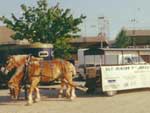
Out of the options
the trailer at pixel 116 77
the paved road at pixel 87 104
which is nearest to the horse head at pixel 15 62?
the paved road at pixel 87 104

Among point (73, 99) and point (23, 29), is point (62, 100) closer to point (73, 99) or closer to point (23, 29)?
point (73, 99)

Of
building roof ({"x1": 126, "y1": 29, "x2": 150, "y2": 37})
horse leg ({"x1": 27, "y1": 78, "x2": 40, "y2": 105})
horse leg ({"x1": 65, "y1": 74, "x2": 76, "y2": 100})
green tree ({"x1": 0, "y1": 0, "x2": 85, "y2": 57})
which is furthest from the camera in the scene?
building roof ({"x1": 126, "y1": 29, "x2": 150, "y2": 37})

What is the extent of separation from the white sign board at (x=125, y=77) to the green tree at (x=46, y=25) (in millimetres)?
19057

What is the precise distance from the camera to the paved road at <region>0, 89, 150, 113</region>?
52.6 ft

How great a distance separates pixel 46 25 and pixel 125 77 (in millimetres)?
20984

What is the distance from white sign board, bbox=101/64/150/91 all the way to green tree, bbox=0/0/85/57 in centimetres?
1906

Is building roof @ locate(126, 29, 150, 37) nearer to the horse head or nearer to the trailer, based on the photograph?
the trailer

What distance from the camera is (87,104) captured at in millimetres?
17734

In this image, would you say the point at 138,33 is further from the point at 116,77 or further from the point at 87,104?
the point at 87,104

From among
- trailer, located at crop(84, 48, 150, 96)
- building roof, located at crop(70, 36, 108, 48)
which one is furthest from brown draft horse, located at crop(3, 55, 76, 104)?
building roof, located at crop(70, 36, 108, 48)

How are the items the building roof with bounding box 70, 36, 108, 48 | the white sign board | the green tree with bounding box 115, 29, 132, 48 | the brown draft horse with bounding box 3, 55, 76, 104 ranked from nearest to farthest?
the brown draft horse with bounding box 3, 55, 76, 104
the white sign board
the building roof with bounding box 70, 36, 108, 48
the green tree with bounding box 115, 29, 132, 48

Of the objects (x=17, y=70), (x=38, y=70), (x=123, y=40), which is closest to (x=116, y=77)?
(x=38, y=70)

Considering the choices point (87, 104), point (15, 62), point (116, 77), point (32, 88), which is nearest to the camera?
point (87, 104)

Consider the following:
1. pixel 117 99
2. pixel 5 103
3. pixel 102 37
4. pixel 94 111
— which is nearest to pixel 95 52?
pixel 117 99
